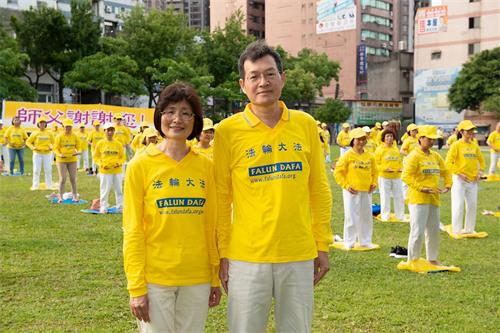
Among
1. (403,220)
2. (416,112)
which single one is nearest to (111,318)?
(403,220)

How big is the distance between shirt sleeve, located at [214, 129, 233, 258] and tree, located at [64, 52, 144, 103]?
33.0 metres

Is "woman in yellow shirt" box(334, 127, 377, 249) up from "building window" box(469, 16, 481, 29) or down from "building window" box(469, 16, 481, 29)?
down

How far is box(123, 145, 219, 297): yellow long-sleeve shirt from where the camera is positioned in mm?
3189

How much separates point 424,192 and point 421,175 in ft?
0.89

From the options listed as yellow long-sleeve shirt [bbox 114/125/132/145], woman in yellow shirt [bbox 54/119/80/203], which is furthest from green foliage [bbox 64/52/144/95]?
woman in yellow shirt [bbox 54/119/80/203]

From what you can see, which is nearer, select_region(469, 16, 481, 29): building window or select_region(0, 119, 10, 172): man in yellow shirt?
A: select_region(0, 119, 10, 172): man in yellow shirt

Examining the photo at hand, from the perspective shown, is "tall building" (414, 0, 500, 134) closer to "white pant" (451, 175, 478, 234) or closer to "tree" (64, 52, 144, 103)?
"tree" (64, 52, 144, 103)

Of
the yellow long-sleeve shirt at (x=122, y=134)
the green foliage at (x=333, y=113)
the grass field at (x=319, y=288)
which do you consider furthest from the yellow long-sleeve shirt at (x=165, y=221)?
the green foliage at (x=333, y=113)

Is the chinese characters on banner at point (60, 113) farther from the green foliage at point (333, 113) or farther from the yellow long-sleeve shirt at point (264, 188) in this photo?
the green foliage at point (333, 113)

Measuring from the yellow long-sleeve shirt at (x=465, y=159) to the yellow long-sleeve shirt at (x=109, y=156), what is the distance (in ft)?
22.7

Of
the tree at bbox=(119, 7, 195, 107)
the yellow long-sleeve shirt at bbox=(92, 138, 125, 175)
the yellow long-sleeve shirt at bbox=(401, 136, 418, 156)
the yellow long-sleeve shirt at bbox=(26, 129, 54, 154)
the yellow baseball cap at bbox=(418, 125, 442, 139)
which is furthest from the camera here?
the tree at bbox=(119, 7, 195, 107)

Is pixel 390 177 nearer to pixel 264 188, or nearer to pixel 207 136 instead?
pixel 207 136

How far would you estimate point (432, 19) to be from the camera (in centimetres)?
5925

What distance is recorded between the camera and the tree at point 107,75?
3528cm
